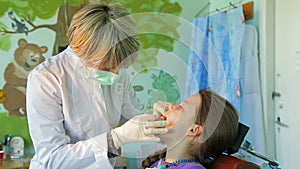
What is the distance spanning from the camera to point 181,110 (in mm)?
1438

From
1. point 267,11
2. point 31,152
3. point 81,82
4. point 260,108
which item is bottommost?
point 31,152

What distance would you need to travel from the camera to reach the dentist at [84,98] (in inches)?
44.8

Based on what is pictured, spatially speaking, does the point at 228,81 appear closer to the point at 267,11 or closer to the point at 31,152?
the point at 267,11

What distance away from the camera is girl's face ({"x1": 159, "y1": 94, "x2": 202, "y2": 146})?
1.42 meters

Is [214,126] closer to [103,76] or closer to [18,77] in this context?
[103,76]

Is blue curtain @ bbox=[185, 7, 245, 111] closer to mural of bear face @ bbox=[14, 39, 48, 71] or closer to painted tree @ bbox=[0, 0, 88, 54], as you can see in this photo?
painted tree @ bbox=[0, 0, 88, 54]

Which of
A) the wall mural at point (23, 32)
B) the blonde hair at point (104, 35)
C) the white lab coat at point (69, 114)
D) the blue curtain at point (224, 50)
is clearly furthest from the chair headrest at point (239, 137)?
the wall mural at point (23, 32)

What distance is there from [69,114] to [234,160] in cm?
67

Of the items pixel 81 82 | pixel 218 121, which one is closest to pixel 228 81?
pixel 218 121

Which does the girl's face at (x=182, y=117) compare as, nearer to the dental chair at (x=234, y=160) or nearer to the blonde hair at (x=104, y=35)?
the dental chair at (x=234, y=160)

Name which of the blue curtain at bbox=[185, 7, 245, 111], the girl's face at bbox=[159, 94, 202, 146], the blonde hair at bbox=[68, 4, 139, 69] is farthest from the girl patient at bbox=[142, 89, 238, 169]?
the blue curtain at bbox=[185, 7, 245, 111]

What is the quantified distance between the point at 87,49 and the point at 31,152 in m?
2.01

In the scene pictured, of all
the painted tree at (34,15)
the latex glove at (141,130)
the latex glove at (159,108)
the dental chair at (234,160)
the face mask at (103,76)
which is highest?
the painted tree at (34,15)

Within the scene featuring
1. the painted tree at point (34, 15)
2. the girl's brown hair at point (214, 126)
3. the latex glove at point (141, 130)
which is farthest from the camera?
the painted tree at point (34, 15)
